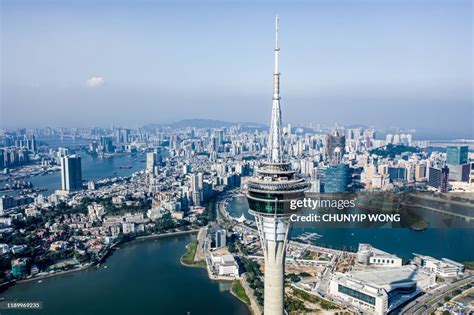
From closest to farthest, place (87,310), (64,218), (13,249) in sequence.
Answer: (87,310) < (13,249) < (64,218)

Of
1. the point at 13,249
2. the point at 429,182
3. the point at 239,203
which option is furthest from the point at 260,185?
the point at 429,182

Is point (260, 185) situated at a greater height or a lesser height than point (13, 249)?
greater

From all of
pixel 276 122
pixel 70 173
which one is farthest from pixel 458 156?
pixel 70 173

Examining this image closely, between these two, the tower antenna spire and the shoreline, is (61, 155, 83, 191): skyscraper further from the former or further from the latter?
the tower antenna spire

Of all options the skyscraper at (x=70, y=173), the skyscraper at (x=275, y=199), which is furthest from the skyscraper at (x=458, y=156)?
the skyscraper at (x=70, y=173)

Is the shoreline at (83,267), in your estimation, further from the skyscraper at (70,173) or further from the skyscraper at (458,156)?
the skyscraper at (458,156)

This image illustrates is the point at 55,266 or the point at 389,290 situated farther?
the point at 55,266

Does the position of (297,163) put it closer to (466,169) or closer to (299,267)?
(466,169)

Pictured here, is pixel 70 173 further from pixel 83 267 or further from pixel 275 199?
pixel 275 199
